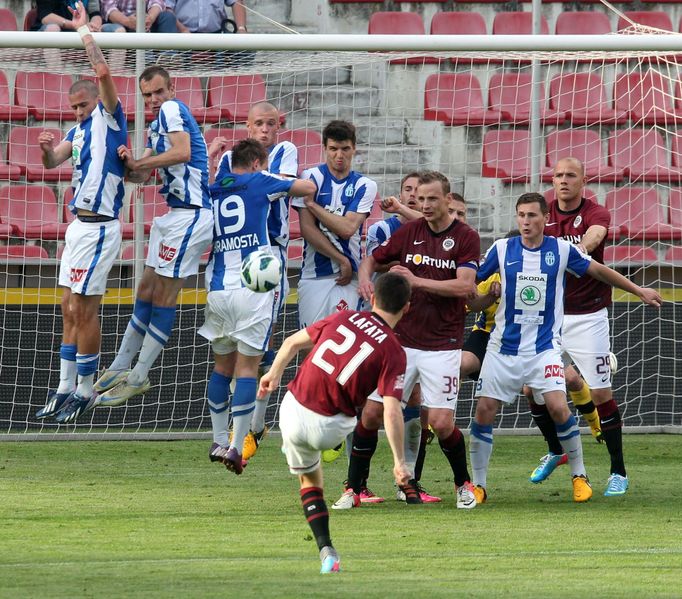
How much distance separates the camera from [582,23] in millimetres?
15297

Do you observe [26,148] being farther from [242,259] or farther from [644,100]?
[644,100]

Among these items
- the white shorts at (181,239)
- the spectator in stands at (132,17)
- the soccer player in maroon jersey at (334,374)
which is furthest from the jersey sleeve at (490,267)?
the spectator in stands at (132,17)

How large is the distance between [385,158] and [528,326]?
5.66m

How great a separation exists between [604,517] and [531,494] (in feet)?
3.70

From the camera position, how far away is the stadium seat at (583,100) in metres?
13.5

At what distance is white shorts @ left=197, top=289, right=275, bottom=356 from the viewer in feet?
29.0

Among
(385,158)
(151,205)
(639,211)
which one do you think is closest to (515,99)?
(385,158)

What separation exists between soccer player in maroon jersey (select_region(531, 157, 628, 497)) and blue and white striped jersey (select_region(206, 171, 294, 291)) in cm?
198

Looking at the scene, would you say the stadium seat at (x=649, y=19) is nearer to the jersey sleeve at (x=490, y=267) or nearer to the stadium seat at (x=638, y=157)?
the stadium seat at (x=638, y=157)

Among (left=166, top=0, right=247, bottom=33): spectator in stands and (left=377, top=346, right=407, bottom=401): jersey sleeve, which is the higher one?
(left=166, top=0, right=247, bottom=33): spectator in stands

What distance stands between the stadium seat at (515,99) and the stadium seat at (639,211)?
1.02 meters

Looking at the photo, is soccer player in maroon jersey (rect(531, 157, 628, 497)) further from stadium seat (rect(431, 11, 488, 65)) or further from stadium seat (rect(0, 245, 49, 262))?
stadium seat (rect(431, 11, 488, 65))

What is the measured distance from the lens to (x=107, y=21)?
1384cm

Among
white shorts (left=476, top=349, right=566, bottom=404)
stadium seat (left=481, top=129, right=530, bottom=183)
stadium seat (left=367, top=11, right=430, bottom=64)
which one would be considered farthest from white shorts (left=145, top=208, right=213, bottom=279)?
stadium seat (left=367, top=11, right=430, bottom=64)
